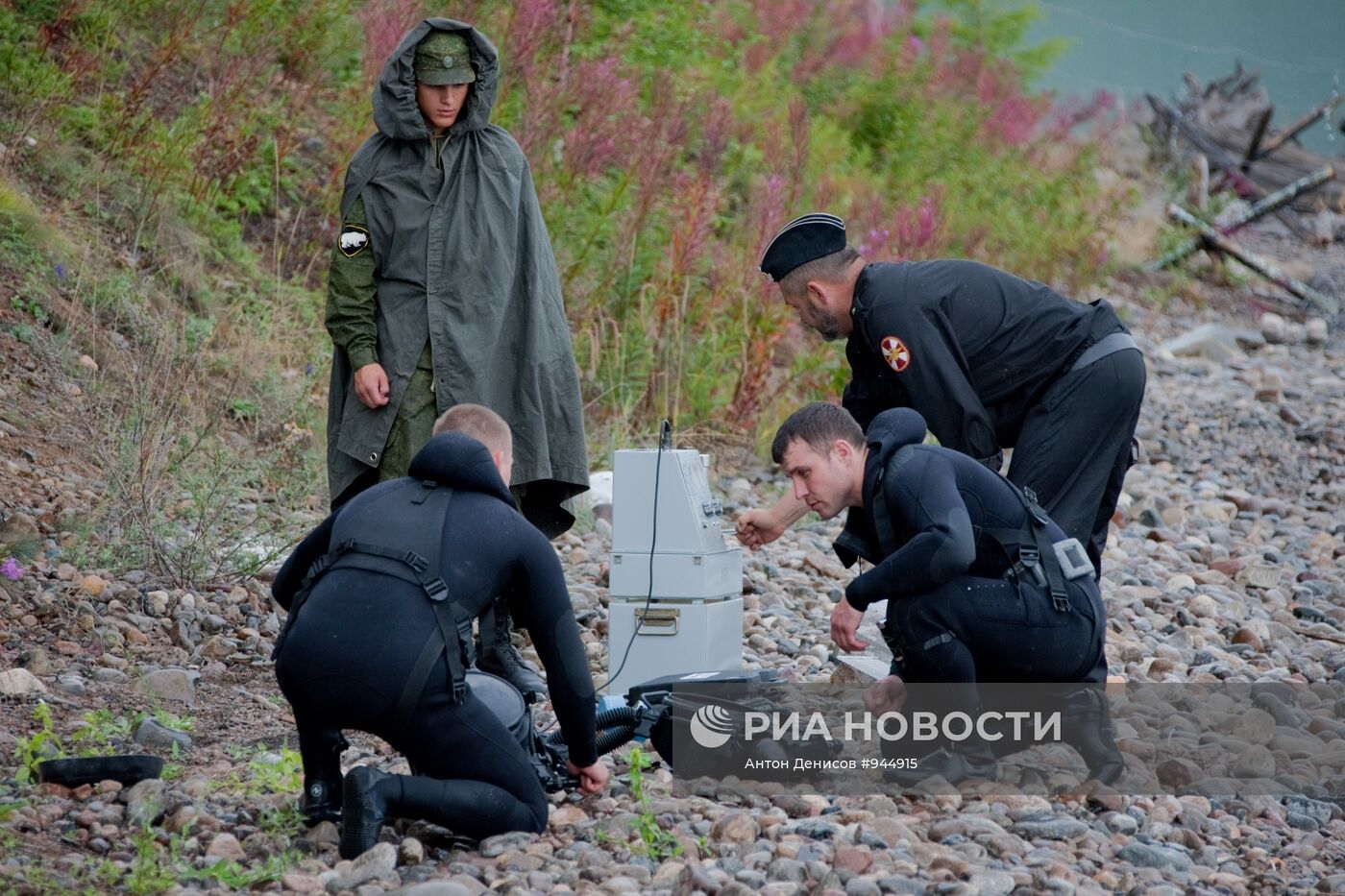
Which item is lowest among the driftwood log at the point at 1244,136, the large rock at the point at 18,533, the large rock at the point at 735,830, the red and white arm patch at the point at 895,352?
the large rock at the point at 735,830

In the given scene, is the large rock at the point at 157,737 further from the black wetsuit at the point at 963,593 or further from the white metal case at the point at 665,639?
the black wetsuit at the point at 963,593

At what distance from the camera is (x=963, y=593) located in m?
4.01

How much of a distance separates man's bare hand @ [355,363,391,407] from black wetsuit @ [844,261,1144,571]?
5.27 ft

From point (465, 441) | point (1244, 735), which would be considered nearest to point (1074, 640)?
point (1244, 735)

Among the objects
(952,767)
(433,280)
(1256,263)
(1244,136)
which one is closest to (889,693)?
(952,767)

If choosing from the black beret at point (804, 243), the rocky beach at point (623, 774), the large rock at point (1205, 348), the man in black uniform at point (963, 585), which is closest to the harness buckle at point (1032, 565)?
the man in black uniform at point (963, 585)

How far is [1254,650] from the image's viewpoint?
600cm

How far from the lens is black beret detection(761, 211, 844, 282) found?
15.5ft

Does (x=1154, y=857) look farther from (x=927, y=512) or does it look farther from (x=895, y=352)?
(x=895, y=352)

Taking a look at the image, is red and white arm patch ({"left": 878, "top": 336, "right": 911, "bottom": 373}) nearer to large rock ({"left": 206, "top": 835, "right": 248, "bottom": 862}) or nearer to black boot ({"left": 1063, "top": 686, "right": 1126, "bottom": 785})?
black boot ({"left": 1063, "top": 686, "right": 1126, "bottom": 785})

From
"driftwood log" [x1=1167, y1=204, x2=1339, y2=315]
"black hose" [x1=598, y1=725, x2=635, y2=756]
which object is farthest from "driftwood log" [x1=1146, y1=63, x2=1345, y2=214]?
"black hose" [x1=598, y1=725, x2=635, y2=756]

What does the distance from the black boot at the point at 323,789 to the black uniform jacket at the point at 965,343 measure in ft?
7.28

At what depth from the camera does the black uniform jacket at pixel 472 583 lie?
3229 mm

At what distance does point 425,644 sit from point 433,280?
1951 millimetres
